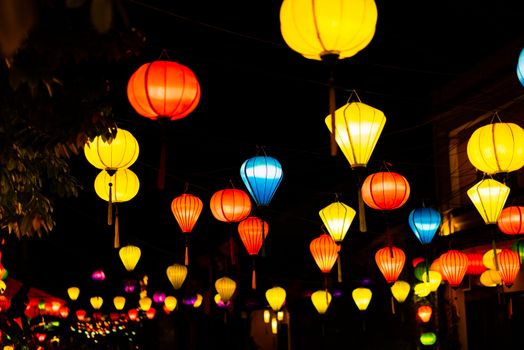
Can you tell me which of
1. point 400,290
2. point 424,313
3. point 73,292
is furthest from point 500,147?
point 73,292

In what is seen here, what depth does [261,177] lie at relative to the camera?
10430 millimetres

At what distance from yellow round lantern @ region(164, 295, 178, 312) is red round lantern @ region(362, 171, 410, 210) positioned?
1755 centimetres

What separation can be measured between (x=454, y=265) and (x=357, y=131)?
7.22 meters

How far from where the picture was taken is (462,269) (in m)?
14.4

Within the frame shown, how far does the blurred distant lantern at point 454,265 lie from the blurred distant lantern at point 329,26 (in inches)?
370

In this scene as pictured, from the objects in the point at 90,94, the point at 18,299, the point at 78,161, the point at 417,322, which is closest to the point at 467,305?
the point at 417,322

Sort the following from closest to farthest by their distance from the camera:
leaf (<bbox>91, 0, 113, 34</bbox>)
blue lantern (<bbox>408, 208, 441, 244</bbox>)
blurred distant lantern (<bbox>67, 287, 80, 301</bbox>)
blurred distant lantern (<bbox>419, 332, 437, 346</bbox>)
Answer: leaf (<bbox>91, 0, 113, 34</bbox>) → blue lantern (<bbox>408, 208, 441, 244</bbox>) → blurred distant lantern (<bbox>419, 332, 437, 346</bbox>) → blurred distant lantern (<bbox>67, 287, 80, 301</bbox>)

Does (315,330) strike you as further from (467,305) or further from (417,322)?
(467,305)

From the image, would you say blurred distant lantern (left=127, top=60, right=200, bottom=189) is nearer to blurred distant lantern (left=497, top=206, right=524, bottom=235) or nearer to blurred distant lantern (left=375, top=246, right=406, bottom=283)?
blurred distant lantern (left=497, top=206, right=524, bottom=235)

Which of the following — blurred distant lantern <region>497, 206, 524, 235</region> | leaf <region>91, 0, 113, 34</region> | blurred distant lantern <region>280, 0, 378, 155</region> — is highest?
blurred distant lantern <region>497, 206, 524, 235</region>

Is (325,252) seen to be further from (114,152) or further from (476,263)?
(114,152)

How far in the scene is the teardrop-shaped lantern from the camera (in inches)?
317

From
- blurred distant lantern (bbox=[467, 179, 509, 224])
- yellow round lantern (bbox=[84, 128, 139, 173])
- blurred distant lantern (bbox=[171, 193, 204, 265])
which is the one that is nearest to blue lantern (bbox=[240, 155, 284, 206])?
blurred distant lantern (bbox=[171, 193, 204, 265])

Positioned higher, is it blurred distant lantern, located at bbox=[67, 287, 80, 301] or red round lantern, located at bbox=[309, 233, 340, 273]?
blurred distant lantern, located at bbox=[67, 287, 80, 301]
